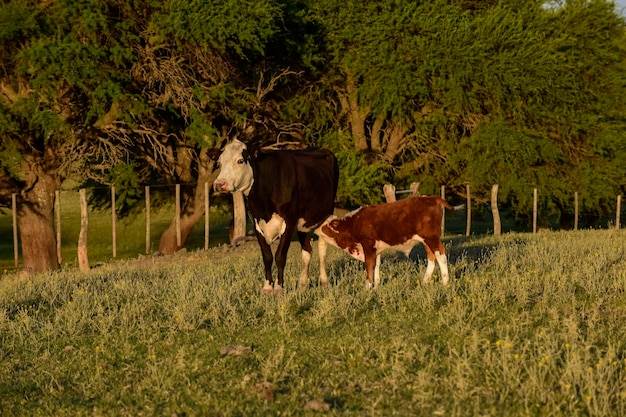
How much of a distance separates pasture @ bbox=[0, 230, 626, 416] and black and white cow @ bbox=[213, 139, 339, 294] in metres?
0.60

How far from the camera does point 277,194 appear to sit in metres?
11.7

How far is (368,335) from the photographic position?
8297mm

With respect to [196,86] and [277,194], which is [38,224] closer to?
[196,86]

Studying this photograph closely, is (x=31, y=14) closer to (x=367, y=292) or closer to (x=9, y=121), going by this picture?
(x=9, y=121)

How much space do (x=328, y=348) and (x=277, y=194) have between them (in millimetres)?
4024

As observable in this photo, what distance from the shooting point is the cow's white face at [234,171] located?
36.0 feet

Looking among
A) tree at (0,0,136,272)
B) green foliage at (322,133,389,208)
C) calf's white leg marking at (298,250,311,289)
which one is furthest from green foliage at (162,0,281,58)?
calf's white leg marking at (298,250,311,289)

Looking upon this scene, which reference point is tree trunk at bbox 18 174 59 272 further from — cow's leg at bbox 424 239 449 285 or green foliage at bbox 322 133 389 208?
cow's leg at bbox 424 239 449 285

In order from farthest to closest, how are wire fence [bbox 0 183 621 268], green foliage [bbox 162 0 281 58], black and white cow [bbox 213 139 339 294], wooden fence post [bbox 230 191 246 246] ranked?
1. wooden fence post [bbox 230 191 246 246]
2. wire fence [bbox 0 183 621 268]
3. green foliage [bbox 162 0 281 58]
4. black and white cow [bbox 213 139 339 294]

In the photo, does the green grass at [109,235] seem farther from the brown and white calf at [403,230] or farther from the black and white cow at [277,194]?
the brown and white calf at [403,230]

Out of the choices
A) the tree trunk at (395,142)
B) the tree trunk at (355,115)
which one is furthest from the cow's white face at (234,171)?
the tree trunk at (395,142)

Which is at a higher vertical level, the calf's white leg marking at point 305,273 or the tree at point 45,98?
the tree at point 45,98

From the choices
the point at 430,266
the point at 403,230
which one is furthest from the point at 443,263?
the point at 403,230

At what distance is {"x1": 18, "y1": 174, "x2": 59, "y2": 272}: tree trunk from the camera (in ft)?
80.4
